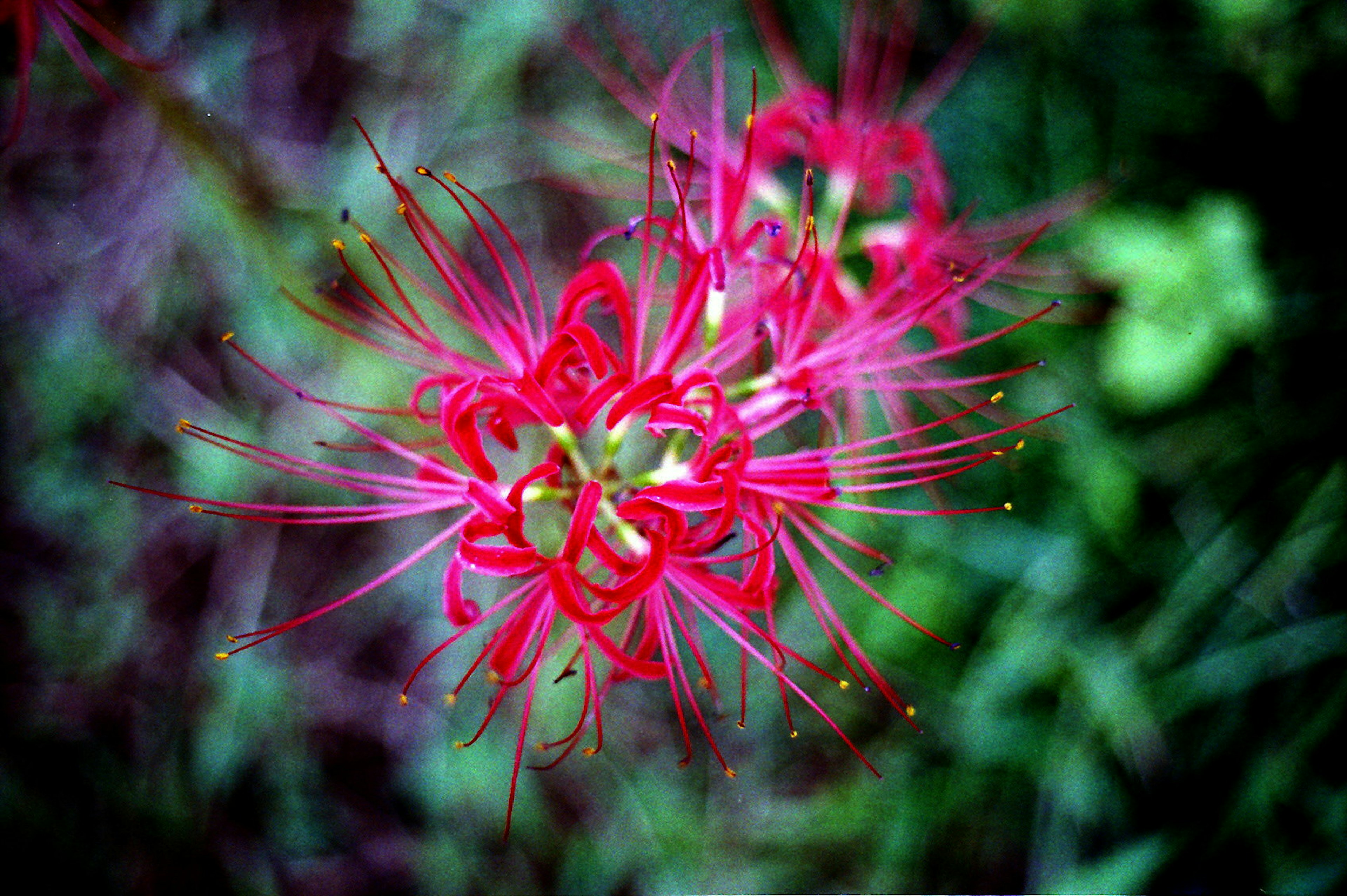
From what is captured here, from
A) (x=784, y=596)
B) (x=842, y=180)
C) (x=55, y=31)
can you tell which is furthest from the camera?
(x=784, y=596)

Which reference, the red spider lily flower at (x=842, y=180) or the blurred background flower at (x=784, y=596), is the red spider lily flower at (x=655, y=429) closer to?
the red spider lily flower at (x=842, y=180)

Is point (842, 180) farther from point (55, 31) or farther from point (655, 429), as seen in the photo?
point (55, 31)

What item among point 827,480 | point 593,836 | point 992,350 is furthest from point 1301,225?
point 593,836

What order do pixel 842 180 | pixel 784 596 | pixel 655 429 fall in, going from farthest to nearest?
pixel 784 596
pixel 842 180
pixel 655 429

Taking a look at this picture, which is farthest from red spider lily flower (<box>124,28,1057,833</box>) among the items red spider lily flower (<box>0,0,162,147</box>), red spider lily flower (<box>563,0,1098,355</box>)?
red spider lily flower (<box>0,0,162,147</box>)

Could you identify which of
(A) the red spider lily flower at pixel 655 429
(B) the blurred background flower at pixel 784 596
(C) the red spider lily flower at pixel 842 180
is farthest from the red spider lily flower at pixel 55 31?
(C) the red spider lily flower at pixel 842 180

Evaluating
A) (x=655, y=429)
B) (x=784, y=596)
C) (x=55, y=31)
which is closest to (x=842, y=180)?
(x=655, y=429)

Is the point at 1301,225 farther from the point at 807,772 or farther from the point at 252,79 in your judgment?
the point at 252,79

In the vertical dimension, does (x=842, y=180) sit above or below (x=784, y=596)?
above
